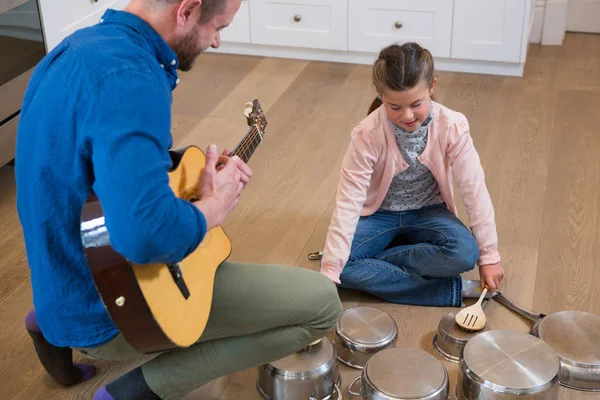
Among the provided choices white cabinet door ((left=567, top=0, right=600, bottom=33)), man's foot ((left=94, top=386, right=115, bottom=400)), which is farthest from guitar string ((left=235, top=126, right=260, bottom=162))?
white cabinet door ((left=567, top=0, right=600, bottom=33))

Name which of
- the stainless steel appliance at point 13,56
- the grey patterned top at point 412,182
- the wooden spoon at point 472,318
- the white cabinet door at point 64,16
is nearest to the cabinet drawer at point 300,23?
the white cabinet door at point 64,16

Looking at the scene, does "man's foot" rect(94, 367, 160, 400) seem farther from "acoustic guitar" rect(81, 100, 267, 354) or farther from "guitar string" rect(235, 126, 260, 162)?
"guitar string" rect(235, 126, 260, 162)

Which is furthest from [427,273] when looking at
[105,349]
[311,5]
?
[311,5]

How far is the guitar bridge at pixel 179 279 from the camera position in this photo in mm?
1294

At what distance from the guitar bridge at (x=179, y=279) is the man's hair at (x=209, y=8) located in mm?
401

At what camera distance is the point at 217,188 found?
52.9 inches

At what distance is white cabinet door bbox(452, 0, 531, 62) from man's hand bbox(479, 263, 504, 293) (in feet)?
5.28

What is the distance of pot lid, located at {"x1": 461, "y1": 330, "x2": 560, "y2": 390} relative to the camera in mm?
1521

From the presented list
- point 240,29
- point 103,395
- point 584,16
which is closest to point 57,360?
point 103,395

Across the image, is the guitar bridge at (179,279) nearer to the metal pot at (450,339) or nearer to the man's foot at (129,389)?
the man's foot at (129,389)

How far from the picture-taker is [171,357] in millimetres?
1508

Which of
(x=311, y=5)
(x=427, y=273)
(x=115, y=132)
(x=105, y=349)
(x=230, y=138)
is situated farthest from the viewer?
(x=311, y=5)

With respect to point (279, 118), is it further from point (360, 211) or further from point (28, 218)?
point (28, 218)

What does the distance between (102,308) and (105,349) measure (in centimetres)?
12
